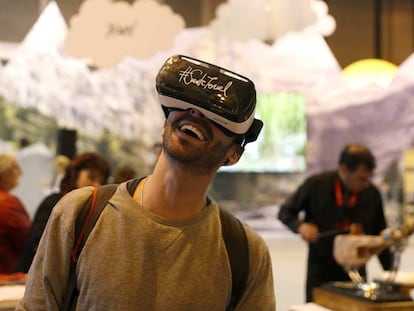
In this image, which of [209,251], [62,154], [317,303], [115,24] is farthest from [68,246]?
[62,154]

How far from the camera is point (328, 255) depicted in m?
3.29

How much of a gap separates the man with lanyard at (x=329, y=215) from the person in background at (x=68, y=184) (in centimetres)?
98

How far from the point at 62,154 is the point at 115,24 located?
922 millimetres

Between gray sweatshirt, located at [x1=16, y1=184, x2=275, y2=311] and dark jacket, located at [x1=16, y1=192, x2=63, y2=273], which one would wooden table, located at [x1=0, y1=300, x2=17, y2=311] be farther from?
gray sweatshirt, located at [x1=16, y1=184, x2=275, y2=311]

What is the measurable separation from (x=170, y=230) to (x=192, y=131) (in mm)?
191

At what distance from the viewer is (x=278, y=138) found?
4383mm

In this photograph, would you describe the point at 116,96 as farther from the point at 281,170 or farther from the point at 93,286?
the point at 93,286

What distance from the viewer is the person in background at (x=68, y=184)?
2.76 meters

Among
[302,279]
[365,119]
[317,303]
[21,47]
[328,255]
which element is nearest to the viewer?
[317,303]

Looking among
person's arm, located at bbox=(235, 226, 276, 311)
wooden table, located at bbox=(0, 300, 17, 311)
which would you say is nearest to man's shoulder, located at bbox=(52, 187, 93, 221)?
person's arm, located at bbox=(235, 226, 276, 311)

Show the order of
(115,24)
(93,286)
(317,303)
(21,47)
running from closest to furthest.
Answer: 1. (93,286)
2. (317,303)
3. (115,24)
4. (21,47)

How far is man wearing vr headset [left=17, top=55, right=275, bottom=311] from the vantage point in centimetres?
120

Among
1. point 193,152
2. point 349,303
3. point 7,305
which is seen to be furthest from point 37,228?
point 193,152

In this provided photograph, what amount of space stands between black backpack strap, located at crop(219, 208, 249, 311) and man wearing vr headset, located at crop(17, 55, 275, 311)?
0.05 ft
